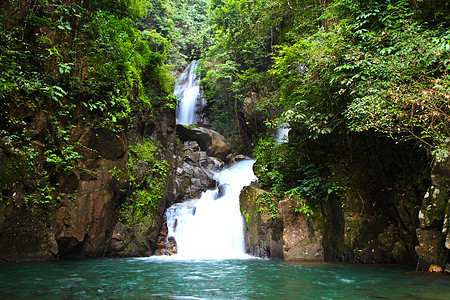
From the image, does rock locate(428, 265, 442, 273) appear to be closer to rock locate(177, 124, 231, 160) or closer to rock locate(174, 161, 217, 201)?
rock locate(174, 161, 217, 201)

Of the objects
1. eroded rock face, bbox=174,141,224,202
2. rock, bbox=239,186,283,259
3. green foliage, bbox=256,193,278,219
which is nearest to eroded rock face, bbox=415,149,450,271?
rock, bbox=239,186,283,259

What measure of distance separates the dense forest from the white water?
1.41 m

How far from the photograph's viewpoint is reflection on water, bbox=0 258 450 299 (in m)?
4.33

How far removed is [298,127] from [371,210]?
3388 millimetres

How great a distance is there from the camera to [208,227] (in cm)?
1198

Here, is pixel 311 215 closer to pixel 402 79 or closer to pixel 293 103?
pixel 293 103

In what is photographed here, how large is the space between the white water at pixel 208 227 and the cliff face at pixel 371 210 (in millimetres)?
1498

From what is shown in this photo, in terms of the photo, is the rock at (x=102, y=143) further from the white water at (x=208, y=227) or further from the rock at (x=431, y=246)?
the rock at (x=431, y=246)

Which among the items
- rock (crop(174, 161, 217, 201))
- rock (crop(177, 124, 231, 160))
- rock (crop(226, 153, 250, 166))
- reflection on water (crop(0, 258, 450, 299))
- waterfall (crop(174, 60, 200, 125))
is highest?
waterfall (crop(174, 60, 200, 125))

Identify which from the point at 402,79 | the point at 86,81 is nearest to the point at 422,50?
the point at 402,79

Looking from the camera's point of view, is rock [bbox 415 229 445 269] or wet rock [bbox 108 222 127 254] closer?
rock [bbox 415 229 445 269]

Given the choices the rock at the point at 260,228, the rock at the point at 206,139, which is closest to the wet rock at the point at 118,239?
the rock at the point at 260,228

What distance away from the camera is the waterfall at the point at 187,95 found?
74.0ft

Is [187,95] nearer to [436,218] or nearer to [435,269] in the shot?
[436,218]
